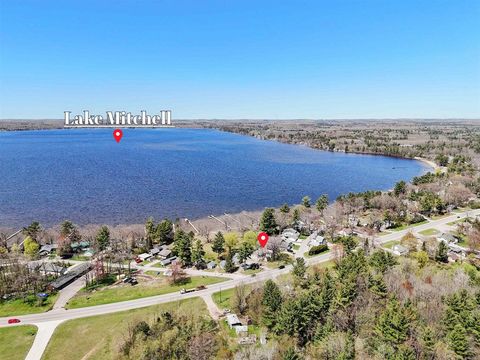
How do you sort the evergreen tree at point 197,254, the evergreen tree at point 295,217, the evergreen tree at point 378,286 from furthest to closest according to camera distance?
the evergreen tree at point 295,217 < the evergreen tree at point 197,254 < the evergreen tree at point 378,286

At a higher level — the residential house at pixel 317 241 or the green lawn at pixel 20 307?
the residential house at pixel 317 241

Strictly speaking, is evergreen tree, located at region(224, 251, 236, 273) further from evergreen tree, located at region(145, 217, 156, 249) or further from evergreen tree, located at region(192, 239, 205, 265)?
evergreen tree, located at region(145, 217, 156, 249)

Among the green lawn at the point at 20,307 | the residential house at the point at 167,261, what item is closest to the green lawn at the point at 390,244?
the residential house at the point at 167,261

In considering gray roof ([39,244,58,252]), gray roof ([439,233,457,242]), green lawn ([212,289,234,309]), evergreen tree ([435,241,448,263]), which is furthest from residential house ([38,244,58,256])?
gray roof ([439,233,457,242])

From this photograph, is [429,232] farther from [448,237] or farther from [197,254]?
[197,254]

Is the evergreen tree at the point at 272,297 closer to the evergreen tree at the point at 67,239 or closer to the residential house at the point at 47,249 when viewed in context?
the evergreen tree at the point at 67,239
